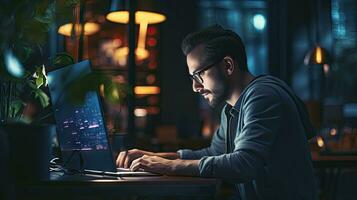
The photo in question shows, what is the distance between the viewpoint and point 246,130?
1846 mm

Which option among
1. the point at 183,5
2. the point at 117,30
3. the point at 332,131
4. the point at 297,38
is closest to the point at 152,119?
the point at 117,30

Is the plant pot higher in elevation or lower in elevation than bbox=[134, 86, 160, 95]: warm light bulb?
higher

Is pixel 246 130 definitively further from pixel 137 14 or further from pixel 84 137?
pixel 137 14

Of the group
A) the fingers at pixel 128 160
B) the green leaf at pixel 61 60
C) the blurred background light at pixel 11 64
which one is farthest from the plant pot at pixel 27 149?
the fingers at pixel 128 160

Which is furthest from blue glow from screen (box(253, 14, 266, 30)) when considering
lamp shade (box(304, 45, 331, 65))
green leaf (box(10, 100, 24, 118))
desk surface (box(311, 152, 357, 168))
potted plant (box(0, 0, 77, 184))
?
potted plant (box(0, 0, 77, 184))

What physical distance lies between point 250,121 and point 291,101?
21 centimetres

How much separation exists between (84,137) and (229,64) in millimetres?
640

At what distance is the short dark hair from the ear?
2cm

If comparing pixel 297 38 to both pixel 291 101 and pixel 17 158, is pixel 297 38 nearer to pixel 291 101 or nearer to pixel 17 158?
pixel 291 101

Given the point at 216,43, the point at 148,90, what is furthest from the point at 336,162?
the point at 148,90

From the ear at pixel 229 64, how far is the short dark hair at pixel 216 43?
2 centimetres

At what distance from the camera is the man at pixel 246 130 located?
1.78m

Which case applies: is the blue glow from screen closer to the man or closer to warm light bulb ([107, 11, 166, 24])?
warm light bulb ([107, 11, 166, 24])

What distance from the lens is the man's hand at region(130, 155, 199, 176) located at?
181 cm
